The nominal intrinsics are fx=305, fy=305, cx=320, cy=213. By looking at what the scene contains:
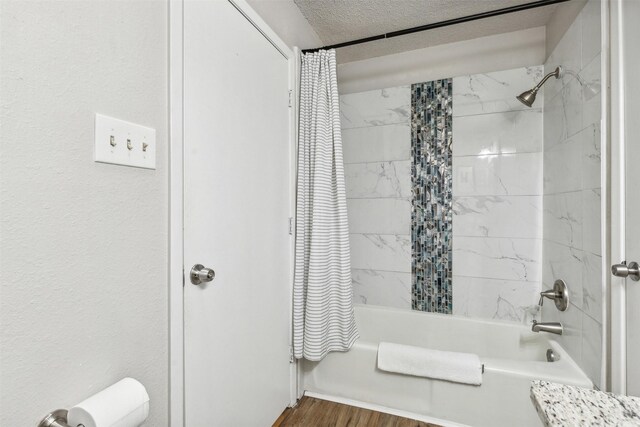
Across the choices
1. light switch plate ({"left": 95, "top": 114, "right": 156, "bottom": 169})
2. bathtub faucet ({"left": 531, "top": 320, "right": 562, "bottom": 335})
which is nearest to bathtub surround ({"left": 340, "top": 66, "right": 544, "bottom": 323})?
bathtub faucet ({"left": 531, "top": 320, "right": 562, "bottom": 335})

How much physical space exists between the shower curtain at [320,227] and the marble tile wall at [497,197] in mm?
963

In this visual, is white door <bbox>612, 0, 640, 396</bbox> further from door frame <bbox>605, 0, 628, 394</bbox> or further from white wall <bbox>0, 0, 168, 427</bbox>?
white wall <bbox>0, 0, 168, 427</bbox>

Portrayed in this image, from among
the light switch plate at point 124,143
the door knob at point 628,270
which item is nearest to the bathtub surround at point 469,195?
the door knob at point 628,270

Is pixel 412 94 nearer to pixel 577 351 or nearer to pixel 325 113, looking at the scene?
pixel 325 113

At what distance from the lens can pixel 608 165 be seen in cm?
128

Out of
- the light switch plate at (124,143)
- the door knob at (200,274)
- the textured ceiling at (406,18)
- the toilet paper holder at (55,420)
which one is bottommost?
the toilet paper holder at (55,420)

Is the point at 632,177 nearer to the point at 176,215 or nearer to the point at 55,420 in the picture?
the point at 176,215

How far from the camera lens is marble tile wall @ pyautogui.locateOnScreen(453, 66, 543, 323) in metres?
2.07

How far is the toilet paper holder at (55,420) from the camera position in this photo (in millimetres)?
665

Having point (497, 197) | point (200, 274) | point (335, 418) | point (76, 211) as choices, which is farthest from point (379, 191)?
point (76, 211)

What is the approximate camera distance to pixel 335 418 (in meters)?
1.68

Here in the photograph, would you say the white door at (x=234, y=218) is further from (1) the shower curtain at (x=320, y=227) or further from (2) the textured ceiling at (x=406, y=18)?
(2) the textured ceiling at (x=406, y=18)

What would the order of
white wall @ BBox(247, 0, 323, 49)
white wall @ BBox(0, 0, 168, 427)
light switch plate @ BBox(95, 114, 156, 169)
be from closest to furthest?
white wall @ BBox(0, 0, 168, 427), light switch plate @ BBox(95, 114, 156, 169), white wall @ BBox(247, 0, 323, 49)

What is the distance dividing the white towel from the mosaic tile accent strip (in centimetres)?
71
